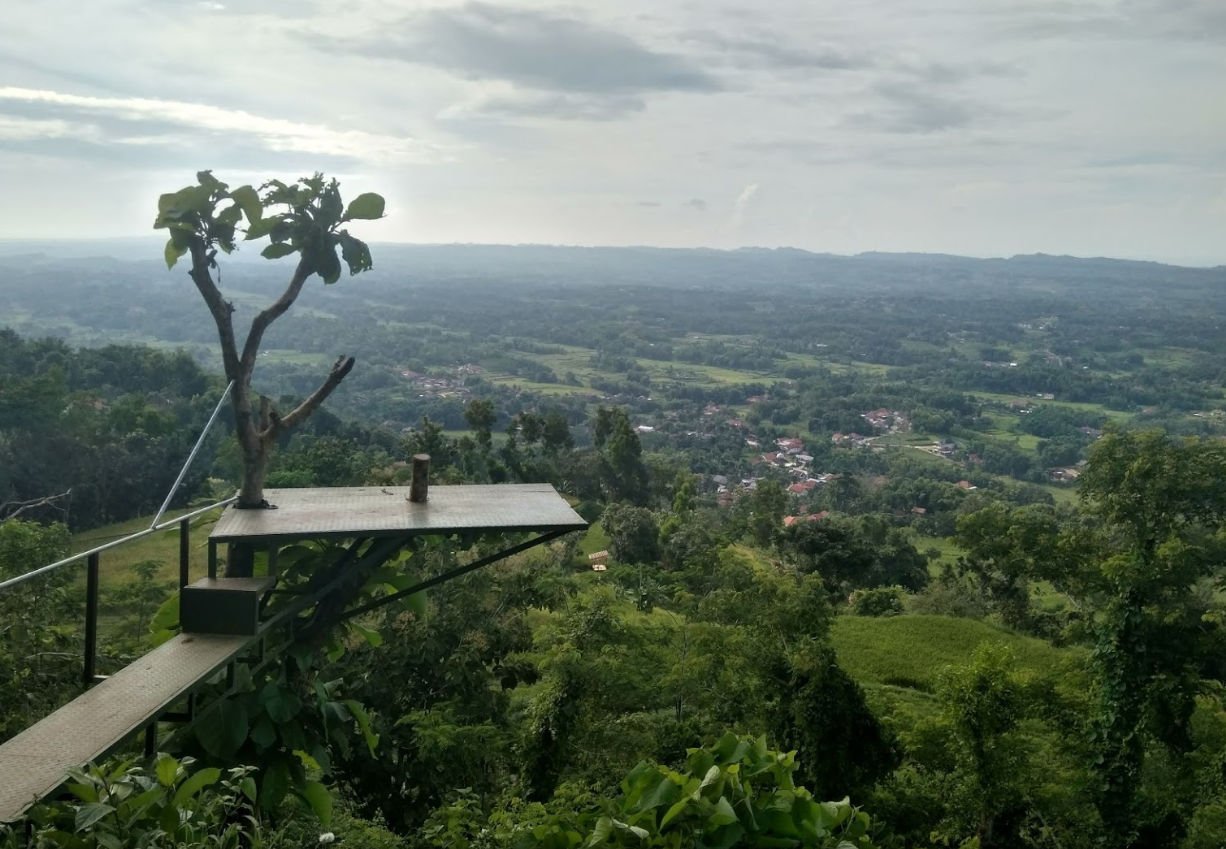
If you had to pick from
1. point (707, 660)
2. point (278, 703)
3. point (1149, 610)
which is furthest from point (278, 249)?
point (1149, 610)

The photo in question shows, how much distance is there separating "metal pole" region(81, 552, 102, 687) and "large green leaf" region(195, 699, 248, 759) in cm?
42

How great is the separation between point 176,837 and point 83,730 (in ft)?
2.99

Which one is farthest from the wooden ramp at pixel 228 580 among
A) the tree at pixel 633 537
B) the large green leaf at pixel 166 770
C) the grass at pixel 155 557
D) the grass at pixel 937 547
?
the grass at pixel 937 547

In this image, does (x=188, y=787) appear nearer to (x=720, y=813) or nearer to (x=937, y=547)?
(x=720, y=813)

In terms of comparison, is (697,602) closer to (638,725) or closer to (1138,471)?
(638,725)

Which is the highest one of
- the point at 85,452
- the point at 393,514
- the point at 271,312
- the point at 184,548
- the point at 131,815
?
the point at 271,312

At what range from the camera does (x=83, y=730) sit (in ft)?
8.58

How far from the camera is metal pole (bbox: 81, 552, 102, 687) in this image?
294cm

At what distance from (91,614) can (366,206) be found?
1855 mm

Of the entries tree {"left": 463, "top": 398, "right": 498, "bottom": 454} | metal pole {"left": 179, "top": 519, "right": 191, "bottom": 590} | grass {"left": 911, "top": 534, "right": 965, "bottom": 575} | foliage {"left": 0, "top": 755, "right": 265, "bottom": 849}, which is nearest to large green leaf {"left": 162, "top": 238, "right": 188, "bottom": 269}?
metal pole {"left": 179, "top": 519, "right": 191, "bottom": 590}

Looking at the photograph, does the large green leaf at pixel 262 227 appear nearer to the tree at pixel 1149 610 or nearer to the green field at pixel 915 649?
the tree at pixel 1149 610

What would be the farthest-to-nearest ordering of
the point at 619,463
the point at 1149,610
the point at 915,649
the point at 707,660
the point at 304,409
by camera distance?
the point at 619,463 → the point at 915,649 → the point at 1149,610 → the point at 707,660 → the point at 304,409

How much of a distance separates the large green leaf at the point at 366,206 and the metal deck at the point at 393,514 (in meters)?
1.24

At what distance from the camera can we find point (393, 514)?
3.83 meters
